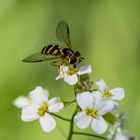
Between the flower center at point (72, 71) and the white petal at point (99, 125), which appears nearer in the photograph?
the white petal at point (99, 125)

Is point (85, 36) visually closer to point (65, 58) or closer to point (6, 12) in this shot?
point (6, 12)

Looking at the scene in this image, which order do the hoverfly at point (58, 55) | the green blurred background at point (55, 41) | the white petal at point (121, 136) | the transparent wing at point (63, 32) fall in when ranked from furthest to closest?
the green blurred background at point (55, 41)
the transparent wing at point (63, 32)
the hoverfly at point (58, 55)
the white petal at point (121, 136)

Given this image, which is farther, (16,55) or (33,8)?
(33,8)

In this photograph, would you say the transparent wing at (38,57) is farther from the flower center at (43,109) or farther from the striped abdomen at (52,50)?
the flower center at (43,109)

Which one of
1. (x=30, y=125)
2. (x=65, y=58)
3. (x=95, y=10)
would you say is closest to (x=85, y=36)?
(x=95, y=10)

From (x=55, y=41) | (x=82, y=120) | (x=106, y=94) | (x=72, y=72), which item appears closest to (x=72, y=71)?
(x=72, y=72)

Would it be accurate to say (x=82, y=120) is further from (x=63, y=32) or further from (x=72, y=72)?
(x=63, y=32)

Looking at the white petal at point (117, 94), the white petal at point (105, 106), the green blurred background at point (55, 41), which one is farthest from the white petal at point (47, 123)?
the green blurred background at point (55, 41)

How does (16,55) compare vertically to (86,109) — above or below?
above
